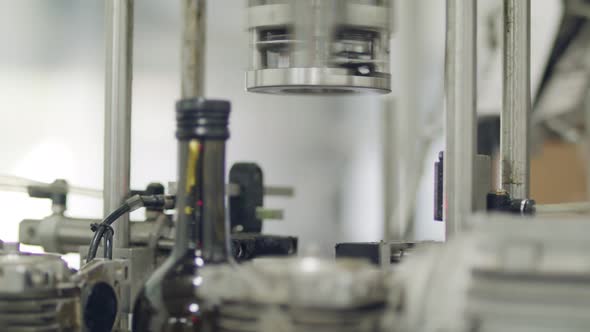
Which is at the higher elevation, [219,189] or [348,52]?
[348,52]

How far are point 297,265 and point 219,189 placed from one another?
13cm

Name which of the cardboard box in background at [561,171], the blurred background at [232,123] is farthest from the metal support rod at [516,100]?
the blurred background at [232,123]

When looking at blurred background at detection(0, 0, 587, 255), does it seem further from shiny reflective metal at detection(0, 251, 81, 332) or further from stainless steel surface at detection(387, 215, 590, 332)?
stainless steel surface at detection(387, 215, 590, 332)

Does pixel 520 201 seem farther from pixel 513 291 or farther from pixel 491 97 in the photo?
pixel 491 97

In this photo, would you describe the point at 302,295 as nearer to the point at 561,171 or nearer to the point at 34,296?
the point at 34,296

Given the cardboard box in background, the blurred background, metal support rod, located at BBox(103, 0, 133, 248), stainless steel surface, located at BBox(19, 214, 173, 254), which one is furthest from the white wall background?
metal support rod, located at BBox(103, 0, 133, 248)

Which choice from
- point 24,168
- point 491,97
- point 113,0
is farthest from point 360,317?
point 24,168

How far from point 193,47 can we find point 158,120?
9.32ft

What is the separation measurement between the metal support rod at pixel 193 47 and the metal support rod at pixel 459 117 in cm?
27

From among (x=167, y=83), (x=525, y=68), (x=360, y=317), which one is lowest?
(x=360, y=317)

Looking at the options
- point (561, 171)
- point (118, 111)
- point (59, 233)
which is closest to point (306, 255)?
point (118, 111)

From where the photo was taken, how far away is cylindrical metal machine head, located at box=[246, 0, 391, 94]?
0.91 metres

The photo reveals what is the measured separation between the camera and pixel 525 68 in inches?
42.2

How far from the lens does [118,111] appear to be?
3.29ft
